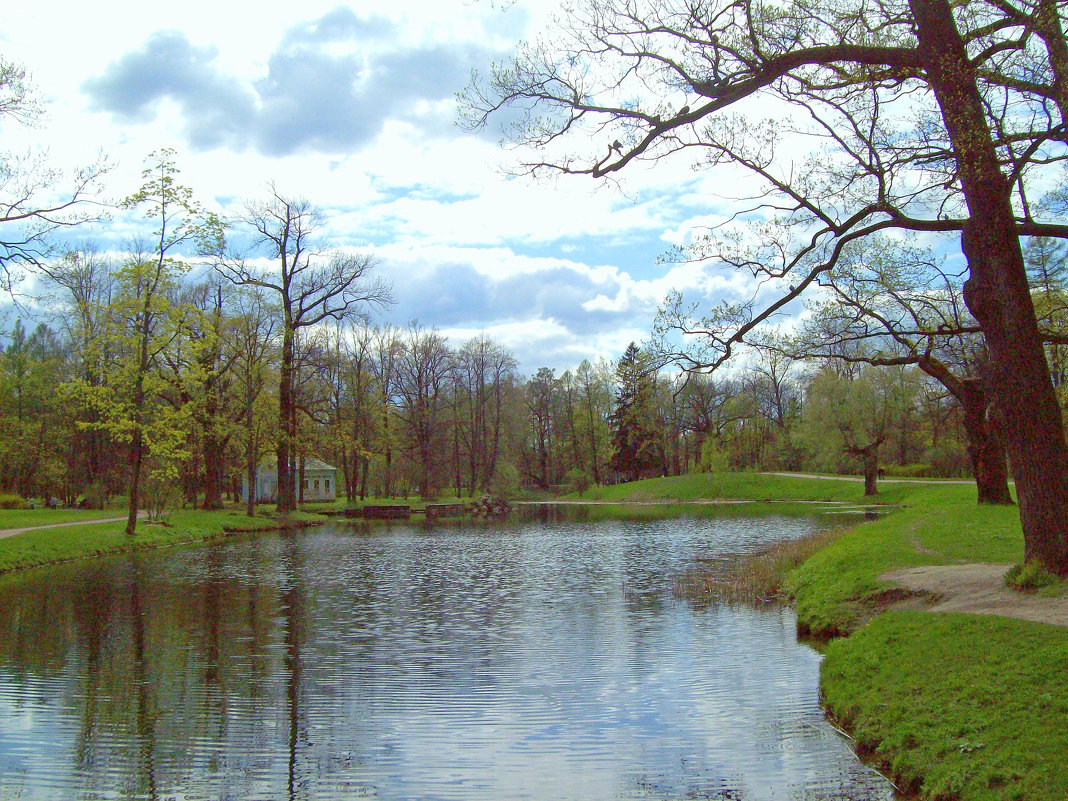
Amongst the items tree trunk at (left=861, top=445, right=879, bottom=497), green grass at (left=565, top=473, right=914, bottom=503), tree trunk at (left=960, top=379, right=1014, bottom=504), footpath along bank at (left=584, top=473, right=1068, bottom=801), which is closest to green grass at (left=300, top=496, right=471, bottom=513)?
green grass at (left=565, top=473, right=914, bottom=503)

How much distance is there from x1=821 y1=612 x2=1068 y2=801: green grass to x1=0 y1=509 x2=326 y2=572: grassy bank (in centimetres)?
2121

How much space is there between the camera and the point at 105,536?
26.1 metres

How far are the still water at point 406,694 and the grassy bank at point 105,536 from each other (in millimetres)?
3172

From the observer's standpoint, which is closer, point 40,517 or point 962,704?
point 962,704

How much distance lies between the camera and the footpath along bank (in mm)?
6031

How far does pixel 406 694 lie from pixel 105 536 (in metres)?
20.7

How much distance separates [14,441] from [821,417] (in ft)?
152

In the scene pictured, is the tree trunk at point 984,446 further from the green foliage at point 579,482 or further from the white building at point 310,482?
the white building at point 310,482

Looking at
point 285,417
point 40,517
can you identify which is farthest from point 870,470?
point 40,517

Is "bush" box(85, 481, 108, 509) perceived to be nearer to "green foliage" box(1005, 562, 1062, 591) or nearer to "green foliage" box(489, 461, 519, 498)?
"green foliage" box(489, 461, 519, 498)

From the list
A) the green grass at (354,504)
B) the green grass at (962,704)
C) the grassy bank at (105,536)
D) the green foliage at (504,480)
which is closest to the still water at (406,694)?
the green grass at (962,704)

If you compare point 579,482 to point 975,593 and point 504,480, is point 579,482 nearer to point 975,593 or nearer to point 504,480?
point 504,480

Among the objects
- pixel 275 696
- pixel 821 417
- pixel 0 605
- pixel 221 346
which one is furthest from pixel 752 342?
pixel 821 417

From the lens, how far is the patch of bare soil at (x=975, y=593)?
8766mm
